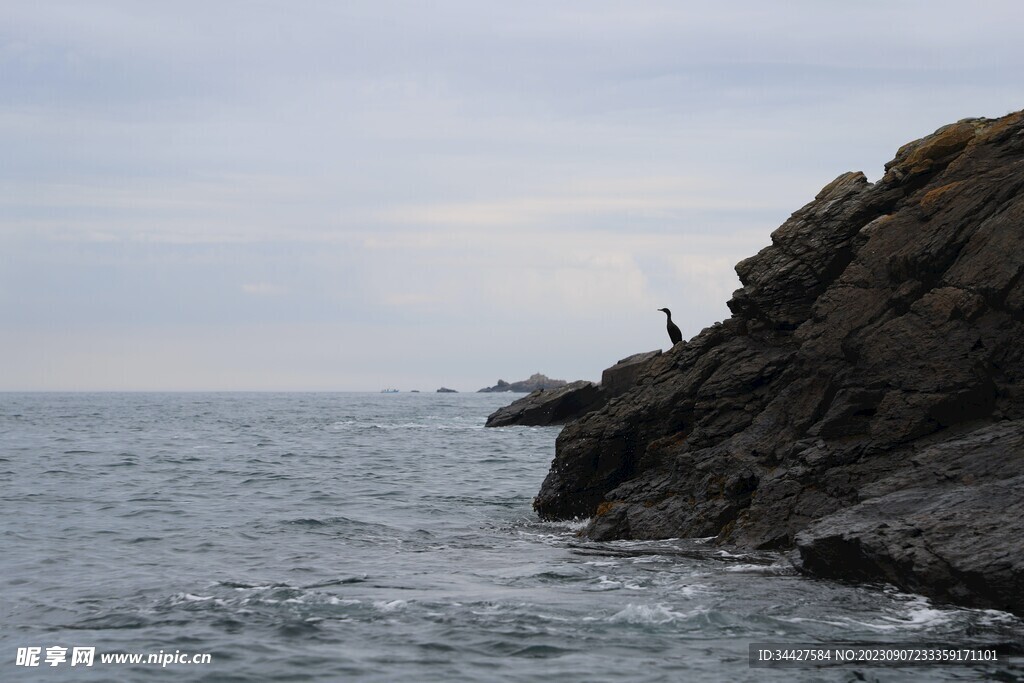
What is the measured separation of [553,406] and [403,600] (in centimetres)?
4522

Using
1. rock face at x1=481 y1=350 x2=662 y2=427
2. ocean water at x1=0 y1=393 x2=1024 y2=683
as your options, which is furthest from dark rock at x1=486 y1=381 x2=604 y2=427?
ocean water at x1=0 y1=393 x2=1024 y2=683

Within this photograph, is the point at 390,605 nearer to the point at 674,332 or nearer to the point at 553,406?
the point at 674,332

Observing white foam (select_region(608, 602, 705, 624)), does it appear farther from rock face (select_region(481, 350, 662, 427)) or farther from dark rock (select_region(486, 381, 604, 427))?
dark rock (select_region(486, 381, 604, 427))

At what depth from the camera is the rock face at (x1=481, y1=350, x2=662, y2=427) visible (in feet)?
160

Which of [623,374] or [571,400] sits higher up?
[623,374]

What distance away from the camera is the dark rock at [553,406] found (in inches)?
2208

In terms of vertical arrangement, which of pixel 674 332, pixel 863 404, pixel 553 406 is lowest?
pixel 553 406

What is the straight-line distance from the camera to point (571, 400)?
57281 mm

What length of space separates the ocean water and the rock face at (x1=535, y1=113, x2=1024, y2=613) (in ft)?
2.48

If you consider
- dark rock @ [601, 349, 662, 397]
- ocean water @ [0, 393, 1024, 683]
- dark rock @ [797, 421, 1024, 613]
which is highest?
dark rock @ [601, 349, 662, 397]

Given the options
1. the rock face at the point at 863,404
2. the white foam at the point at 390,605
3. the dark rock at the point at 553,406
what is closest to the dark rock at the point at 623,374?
the dark rock at the point at 553,406

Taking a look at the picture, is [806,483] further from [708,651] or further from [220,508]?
[220,508]

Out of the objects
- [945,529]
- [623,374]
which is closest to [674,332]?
[945,529]

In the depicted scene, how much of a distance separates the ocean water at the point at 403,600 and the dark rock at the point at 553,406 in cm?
3027
